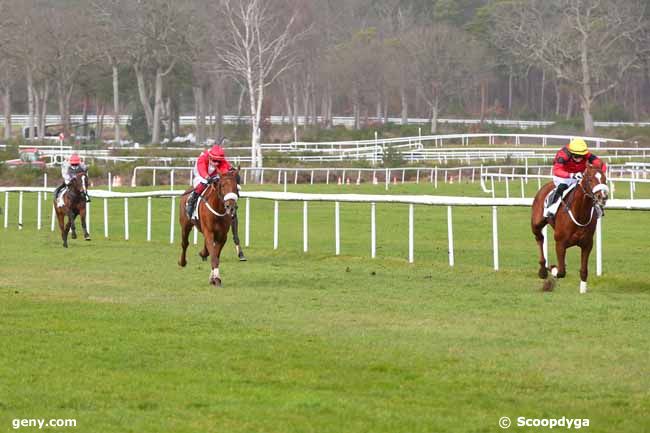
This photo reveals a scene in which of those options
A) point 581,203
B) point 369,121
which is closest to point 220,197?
point 581,203

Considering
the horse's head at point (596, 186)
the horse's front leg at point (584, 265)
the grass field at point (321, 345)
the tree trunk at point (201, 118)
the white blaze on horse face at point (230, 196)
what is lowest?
the grass field at point (321, 345)

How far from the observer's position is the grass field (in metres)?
7.90

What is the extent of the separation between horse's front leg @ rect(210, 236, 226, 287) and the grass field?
7.2 inches

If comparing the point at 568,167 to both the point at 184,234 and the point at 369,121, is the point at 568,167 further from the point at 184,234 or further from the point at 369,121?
the point at 369,121

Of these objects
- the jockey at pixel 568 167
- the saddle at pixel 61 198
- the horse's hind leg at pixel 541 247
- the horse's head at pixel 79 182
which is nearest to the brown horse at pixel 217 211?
the horse's hind leg at pixel 541 247

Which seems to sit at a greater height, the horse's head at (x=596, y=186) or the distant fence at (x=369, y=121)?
the distant fence at (x=369, y=121)

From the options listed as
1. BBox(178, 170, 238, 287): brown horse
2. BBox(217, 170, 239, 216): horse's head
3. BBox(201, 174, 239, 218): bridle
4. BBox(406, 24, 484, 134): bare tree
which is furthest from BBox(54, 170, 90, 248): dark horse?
BBox(406, 24, 484, 134): bare tree

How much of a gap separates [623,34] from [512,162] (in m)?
25.2

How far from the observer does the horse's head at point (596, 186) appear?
1409 cm

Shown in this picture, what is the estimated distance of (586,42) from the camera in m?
78.4

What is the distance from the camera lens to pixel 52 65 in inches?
3078

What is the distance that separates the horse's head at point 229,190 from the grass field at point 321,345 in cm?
92

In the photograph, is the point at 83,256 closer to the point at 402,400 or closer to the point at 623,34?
the point at 402,400

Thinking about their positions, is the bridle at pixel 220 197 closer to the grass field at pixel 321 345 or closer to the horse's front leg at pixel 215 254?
the horse's front leg at pixel 215 254
